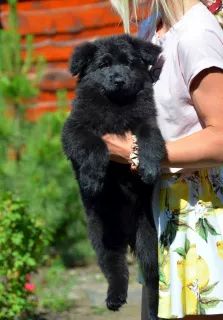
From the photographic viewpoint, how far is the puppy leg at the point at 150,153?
2627 mm

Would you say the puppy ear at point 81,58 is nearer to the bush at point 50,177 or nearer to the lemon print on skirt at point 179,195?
the lemon print on skirt at point 179,195

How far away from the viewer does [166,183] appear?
2869 mm

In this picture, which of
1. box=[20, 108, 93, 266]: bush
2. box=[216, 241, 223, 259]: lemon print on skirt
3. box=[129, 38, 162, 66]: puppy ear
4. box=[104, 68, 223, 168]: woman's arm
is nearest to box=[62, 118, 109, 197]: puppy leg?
box=[104, 68, 223, 168]: woman's arm

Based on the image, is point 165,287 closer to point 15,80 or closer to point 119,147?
point 119,147

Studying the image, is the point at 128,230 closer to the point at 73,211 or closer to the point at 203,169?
the point at 203,169

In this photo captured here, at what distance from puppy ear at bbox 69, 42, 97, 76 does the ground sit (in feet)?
8.51

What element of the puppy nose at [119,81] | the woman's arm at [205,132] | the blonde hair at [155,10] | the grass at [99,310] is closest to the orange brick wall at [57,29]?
the grass at [99,310]

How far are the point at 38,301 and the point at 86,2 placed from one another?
3038 millimetres

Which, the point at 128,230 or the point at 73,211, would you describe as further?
the point at 73,211

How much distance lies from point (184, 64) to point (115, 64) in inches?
13.0

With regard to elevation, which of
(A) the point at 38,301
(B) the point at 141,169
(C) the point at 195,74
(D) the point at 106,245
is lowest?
(A) the point at 38,301

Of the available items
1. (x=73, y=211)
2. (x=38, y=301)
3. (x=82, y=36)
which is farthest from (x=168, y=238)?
(x=82, y=36)

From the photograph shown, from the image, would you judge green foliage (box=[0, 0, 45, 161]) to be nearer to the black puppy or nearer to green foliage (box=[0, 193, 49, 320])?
green foliage (box=[0, 193, 49, 320])

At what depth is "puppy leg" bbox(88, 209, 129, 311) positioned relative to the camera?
2938mm
